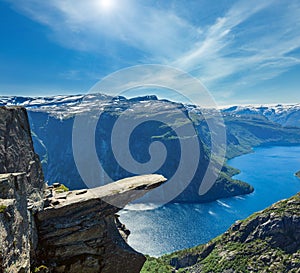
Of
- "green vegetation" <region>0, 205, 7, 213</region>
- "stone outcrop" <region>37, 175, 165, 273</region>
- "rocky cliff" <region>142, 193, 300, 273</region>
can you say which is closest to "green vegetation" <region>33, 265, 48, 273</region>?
"stone outcrop" <region>37, 175, 165, 273</region>

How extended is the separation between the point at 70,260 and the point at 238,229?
102m

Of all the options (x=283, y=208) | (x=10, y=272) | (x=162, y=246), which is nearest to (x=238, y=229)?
(x=283, y=208)

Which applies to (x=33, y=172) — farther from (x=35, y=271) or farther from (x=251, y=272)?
(x=251, y=272)

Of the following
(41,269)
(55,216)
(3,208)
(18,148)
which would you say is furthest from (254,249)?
(3,208)

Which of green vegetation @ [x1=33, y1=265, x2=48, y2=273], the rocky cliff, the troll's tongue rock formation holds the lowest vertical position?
the rocky cliff

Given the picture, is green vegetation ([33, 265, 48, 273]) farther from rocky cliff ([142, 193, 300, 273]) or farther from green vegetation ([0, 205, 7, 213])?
rocky cliff ([142, 193, 300, 273])

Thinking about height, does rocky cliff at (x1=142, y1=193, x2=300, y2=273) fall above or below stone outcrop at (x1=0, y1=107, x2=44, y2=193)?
below

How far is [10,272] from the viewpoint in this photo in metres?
8.27

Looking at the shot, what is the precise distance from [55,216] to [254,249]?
3709 inches

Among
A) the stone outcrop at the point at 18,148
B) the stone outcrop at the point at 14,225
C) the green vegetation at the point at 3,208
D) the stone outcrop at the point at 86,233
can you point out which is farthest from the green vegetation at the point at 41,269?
the green vegetation at the point at 3,208

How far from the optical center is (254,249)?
298ft

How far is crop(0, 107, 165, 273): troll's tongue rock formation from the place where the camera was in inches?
401

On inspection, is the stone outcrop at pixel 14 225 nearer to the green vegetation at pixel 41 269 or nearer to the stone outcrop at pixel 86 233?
the green vegetation at pixel 41 269

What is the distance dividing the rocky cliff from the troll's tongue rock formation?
67.7m
